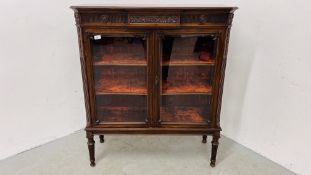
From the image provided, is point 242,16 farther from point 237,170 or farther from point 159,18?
point 237,170

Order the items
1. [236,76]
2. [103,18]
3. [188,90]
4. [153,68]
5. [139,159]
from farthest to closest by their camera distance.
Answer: [236,76] < [139,159] < [188,90] < [153,68] < [103,18]

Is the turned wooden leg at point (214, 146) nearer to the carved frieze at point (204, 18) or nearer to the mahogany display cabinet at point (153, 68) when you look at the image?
the mahogany display cabinet at point (153, 68)

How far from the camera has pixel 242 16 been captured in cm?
215

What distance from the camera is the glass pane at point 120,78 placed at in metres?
1.88

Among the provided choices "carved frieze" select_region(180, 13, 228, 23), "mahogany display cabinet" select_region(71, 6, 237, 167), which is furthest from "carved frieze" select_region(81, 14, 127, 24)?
"carved frieze" select_region(180, 13, 228, 23)

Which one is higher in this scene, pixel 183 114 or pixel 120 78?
pixel 120 78

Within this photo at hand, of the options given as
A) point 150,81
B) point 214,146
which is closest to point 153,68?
point 150,81

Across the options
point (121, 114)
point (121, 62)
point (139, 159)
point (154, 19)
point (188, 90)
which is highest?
point (154, 19)

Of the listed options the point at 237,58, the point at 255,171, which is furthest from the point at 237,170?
the point at 237,58

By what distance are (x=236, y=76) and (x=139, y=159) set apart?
1176mm

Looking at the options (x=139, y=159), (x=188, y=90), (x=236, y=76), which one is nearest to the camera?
(x=188, y=90)

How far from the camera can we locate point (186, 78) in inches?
80.8

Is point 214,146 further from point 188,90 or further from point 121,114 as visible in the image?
point 121,114


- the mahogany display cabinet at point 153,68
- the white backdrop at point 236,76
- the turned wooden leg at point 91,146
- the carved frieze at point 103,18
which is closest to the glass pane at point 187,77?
the mahogany display cabinet at point 153,68
